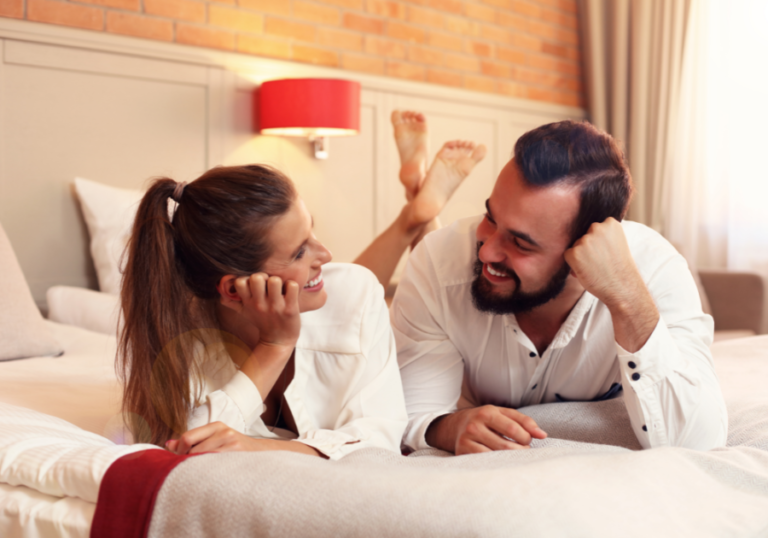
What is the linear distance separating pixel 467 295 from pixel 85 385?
816 millimetres

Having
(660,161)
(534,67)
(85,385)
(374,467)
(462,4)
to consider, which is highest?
(462,4)

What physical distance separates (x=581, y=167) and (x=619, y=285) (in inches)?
9.8

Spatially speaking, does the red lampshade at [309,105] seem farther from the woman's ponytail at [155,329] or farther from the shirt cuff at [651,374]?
the shirt cuff at [651,374]

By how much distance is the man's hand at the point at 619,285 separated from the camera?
1082 millimetres

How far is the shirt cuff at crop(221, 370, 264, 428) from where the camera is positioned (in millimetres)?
1058

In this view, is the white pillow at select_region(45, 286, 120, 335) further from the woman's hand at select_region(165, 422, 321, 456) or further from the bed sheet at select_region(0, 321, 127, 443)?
the woman's hand at select_region(165, 422, 321, 456)

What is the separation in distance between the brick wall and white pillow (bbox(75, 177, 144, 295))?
0.60 metres

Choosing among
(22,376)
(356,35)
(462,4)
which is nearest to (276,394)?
(22,376)

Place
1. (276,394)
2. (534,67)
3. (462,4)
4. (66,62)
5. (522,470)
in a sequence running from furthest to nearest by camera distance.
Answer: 1. (534,67)
2. (462,4)
3. (66,62)
4. (276,394)
5. (522,470)

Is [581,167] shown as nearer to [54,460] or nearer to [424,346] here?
[424,346]

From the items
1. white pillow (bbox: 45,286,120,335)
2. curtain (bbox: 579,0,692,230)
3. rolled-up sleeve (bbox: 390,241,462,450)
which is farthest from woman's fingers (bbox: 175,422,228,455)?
curtain (bbox: 579,0,692,230)

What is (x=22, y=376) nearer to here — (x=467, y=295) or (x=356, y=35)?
(x=467, y=295)

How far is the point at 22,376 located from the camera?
1.43 metres

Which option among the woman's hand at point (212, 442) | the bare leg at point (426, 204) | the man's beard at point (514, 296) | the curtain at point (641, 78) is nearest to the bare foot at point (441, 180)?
the bare leg at point (426, 204)
